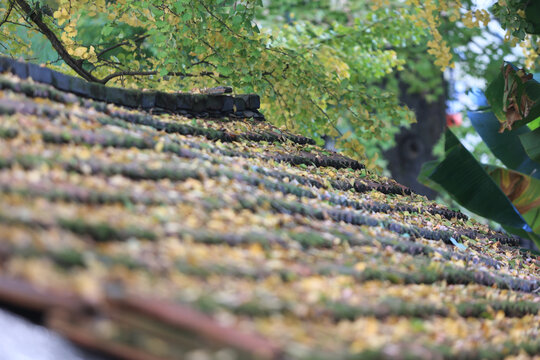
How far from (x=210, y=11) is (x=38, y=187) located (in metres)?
5.61

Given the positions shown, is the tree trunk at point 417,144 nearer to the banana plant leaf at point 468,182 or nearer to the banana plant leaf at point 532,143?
the banana plant leaf at point 532,143

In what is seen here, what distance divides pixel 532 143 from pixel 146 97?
11.5 feet

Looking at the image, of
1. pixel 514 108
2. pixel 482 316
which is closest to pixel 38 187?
pixel 482 316

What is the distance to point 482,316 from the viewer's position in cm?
342

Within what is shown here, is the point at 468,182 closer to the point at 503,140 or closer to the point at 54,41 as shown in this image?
the point at 503,140

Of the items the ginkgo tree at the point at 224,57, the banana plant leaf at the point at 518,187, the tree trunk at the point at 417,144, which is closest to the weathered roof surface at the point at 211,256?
the banana plant leaf at the point at 518,187

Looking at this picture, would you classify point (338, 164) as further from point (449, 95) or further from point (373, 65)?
point (449, 95)

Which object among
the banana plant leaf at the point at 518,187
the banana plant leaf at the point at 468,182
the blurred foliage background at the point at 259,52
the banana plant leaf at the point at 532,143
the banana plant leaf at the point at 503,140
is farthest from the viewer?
the blurred foliage background at the point at 259,52

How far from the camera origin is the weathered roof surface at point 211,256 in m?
1.82

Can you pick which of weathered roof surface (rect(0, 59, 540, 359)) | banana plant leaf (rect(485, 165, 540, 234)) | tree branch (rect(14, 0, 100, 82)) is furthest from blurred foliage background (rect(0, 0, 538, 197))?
weathered roof surface (rect(0, 59, 540, 359))

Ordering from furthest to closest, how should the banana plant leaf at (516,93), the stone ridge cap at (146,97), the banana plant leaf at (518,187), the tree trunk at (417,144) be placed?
the tree trunk at (417,144) → the banana plant leaf at (516,93) → the banana plant leaf at (518,187) → the stone ridge cap at (146,97)

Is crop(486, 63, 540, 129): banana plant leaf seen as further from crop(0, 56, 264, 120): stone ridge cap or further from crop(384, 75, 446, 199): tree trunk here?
crop(384, 75, 446, 199): tree trunk

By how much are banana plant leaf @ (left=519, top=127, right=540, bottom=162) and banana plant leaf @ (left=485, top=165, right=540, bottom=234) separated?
3.24 ft

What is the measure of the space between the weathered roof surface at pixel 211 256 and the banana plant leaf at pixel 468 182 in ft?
1.27
